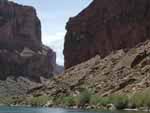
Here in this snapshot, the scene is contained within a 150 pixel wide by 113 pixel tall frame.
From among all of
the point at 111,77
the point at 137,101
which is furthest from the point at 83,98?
the point at 137,101

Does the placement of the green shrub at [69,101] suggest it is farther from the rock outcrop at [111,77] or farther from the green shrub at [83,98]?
the rock outcrop at [111,77]

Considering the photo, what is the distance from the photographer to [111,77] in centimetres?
15850

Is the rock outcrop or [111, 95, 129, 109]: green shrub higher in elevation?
Result: the rock outcrop

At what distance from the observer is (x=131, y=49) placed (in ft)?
604

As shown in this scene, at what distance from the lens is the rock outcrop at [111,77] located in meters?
138

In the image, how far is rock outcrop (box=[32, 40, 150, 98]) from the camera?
138 meters

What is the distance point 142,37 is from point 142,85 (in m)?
66.5

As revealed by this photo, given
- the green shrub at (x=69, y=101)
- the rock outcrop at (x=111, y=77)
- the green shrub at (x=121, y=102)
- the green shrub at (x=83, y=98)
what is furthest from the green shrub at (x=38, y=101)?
the green shrub at (x=121, y=102)

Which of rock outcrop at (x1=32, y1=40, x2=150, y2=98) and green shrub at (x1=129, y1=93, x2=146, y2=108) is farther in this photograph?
rock outcrop at (x1=32, y1=40, x2=150, y2=98)

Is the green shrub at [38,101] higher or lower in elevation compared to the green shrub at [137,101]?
higher

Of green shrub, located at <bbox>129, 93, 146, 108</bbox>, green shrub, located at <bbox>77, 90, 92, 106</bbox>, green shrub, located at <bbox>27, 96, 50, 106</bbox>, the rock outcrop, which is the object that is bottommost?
green shrub, located at <bbox>129, 93, 146, 108</bbox>

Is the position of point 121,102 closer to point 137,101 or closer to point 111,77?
point 137,101

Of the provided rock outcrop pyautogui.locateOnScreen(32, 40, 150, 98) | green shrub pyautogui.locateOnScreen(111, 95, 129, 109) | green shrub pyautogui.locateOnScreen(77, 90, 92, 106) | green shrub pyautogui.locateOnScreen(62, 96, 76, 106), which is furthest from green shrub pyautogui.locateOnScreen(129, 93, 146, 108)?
green shrub pyautogui.locateOnScreen(62, 96, 76, 106)

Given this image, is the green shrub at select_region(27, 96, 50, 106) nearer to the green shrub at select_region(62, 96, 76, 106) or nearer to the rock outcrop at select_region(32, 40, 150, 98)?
the rock outcrop at select_region(32, 40, 150, 98)
